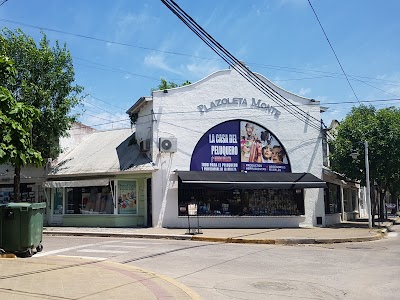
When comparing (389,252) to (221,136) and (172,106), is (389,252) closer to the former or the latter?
(221,136)

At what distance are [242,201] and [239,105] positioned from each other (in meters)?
5.26

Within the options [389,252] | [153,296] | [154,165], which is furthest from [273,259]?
[154,165]

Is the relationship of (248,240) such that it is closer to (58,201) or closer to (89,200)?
(89,200)

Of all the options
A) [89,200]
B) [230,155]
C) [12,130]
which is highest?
[230,155]

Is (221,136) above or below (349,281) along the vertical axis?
above

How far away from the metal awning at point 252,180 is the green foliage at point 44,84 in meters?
7.40

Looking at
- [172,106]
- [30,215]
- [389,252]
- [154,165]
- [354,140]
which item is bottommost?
[389,252]

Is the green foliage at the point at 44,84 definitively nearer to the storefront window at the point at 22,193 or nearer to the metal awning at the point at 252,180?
the storefront window at the point at 22,193

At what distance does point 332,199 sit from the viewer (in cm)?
2733

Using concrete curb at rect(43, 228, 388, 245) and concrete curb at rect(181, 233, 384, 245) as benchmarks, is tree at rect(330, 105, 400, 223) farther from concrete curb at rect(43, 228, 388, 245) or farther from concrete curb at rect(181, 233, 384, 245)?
concrete curb at rect(181, 233, 384, 245)

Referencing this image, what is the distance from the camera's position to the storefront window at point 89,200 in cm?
2362

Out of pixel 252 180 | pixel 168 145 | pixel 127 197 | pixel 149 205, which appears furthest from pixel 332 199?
pixel 127 197

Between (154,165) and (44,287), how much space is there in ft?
48.3

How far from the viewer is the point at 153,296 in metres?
7.03
